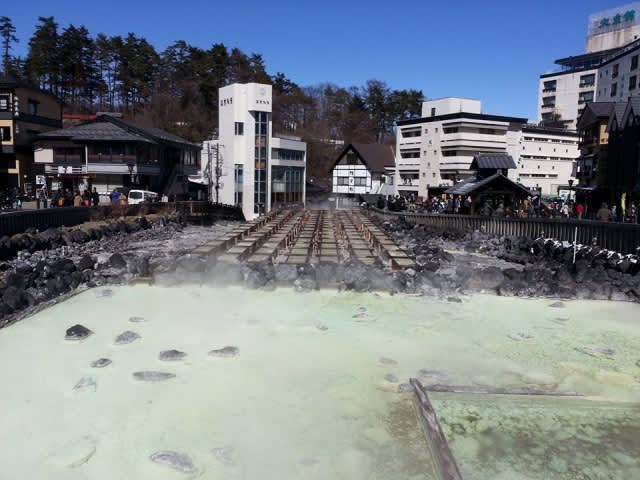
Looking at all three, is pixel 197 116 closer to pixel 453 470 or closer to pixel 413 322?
pixel 413 322

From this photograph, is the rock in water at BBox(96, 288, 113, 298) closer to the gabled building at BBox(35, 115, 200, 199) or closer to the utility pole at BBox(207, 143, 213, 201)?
the gabled building at BBox(35, 115, 200, 199)

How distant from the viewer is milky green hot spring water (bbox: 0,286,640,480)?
4887 millimetres

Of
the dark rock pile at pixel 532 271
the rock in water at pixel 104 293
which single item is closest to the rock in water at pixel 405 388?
the dark rock pile at pixel 532 271

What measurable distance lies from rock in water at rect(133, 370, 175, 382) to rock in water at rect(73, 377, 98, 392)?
509 millimetres

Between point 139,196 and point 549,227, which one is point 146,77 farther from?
point 549,227

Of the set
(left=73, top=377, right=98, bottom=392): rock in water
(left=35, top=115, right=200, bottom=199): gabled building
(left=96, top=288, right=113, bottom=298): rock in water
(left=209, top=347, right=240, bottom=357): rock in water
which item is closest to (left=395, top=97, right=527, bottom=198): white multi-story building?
(left=35, top=115, right=200, bottom=199): gabled building

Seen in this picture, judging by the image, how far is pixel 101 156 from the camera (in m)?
32.8

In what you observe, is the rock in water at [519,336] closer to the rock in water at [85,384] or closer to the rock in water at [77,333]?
the rock in water at [85,384]

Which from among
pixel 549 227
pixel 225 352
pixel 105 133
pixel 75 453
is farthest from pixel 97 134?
pixel 75 453

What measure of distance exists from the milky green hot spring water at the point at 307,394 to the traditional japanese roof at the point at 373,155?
42.0m

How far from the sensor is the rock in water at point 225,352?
7.59 metres

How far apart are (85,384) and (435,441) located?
4.40 meters

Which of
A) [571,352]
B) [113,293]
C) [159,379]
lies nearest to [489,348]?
[571,352]

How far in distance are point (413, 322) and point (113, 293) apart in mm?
6721
